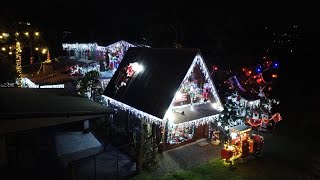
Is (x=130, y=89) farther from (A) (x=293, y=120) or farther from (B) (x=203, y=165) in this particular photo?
(A) (x=293, y=120)

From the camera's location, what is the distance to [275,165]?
574 inches

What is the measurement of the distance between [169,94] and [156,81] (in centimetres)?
178

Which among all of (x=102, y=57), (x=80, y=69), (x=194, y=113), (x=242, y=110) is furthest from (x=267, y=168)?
(x=102, y=57)

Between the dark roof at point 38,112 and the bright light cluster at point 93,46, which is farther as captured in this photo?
the bright light cluster at point 93,46

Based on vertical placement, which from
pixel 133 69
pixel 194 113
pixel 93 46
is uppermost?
pixel 93 46

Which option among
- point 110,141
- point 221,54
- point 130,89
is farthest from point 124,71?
point 221,54

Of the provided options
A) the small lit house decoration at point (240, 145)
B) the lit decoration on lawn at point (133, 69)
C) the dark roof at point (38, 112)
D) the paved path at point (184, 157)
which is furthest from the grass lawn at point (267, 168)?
the lit decoration on lawn at point (133, 69)

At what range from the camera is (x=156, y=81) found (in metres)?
15.6

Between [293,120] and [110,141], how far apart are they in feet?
51.7

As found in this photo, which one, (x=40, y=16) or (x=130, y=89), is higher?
(x=40, y=16)

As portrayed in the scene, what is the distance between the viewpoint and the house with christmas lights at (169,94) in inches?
565

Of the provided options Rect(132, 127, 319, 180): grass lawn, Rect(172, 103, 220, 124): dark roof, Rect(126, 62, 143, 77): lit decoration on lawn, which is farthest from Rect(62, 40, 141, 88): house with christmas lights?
Rect(132, 127, 319, 180): grass lawn

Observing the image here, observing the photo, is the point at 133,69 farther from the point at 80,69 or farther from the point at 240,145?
the point at 80,69

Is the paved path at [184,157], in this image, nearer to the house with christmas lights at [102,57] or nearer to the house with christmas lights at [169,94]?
the house with christmas lights at [169,94]
